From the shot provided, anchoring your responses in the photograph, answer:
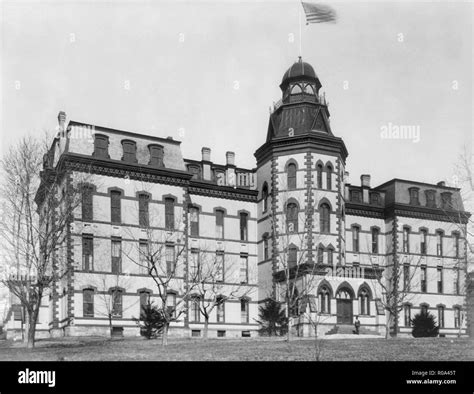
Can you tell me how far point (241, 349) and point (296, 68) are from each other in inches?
942

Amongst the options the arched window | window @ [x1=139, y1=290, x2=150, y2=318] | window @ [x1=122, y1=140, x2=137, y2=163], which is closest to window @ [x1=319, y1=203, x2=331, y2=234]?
the arched window

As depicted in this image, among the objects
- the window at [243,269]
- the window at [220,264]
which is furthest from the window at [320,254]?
the window at [220,264]

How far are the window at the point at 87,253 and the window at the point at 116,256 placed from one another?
1.33 metres

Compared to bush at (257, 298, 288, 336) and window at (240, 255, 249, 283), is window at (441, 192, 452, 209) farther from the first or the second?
bush at (257, 298, 288, 336)

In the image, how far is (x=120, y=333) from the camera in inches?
1458

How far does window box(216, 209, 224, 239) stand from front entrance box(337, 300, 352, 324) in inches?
362

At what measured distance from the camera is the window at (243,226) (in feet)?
145

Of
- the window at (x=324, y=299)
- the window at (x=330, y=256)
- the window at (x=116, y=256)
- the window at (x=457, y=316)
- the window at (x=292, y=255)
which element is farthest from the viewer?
the window at (x=457, y=316)

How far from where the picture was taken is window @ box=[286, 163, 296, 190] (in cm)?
4125

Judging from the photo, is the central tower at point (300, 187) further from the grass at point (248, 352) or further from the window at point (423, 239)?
the grass at point (248, 352)

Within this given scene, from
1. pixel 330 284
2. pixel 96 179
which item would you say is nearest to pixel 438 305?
pixel 330 284
